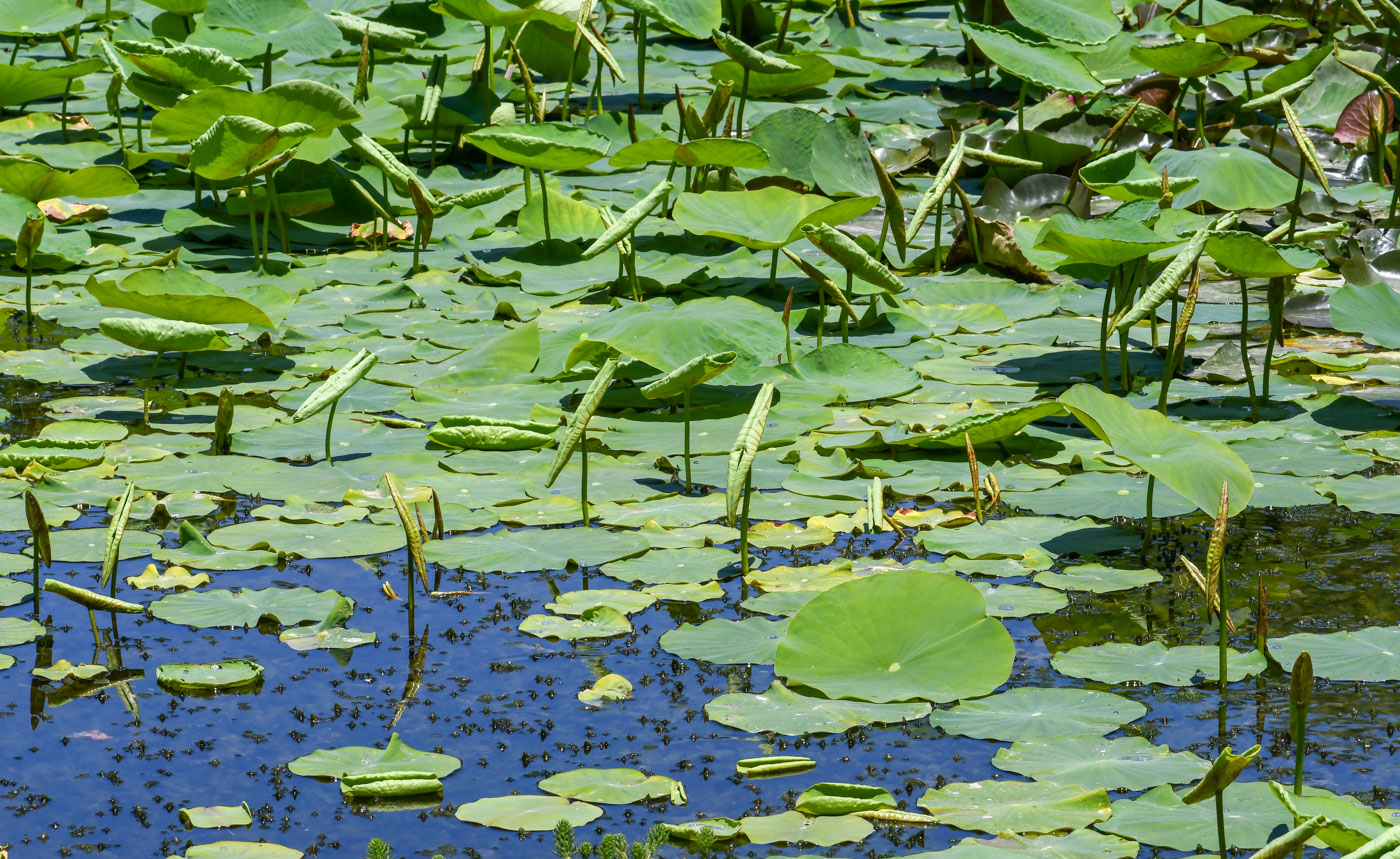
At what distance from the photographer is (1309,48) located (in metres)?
6.91

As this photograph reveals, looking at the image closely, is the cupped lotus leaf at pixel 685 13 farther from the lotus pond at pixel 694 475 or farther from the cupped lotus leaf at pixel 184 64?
the cupped lotus leaf at pixel 184 64

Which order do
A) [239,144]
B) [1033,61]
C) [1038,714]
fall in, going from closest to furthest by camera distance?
[1038,714], [239,144], [1033,61]

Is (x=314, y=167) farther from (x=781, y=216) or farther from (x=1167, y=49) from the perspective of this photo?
(x=1167, y=49)

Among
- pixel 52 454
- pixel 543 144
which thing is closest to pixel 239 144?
pixel 543 144

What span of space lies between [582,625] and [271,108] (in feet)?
9.90

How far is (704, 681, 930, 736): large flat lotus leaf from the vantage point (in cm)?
204

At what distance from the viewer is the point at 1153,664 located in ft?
7.26

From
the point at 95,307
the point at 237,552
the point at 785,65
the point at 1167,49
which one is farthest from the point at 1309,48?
the point at 237,552

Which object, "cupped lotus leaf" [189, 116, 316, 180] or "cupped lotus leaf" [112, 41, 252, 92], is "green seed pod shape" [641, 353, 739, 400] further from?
"cupped lotus leaf" [112, 41, 252, 92]

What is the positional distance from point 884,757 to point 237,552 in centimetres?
133

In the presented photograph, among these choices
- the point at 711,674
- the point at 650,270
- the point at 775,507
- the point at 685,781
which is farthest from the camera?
the point at 650,270

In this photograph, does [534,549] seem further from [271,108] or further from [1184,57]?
[1184,57]

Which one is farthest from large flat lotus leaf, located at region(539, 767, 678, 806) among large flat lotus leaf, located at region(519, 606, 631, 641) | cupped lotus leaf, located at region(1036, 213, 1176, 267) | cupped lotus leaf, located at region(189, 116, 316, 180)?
cupped lotus leaf, located at region(189, 116, 316, 180)

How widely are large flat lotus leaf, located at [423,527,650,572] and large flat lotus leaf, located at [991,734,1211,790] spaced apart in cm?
95
